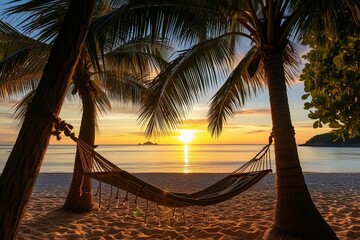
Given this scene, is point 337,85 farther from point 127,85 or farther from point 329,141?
point 329,141

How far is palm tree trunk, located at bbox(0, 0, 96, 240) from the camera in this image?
1.91m

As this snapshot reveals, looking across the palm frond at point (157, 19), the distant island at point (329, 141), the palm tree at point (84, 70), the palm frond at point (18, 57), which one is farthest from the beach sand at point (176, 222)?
the distant island at point (329, 141)

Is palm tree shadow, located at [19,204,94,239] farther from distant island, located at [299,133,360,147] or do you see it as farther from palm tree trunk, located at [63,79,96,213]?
distant island, located at [299,133,360,147]

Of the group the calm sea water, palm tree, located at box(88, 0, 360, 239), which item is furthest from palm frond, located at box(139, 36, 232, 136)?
the calm sea water

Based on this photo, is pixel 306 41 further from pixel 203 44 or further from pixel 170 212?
pixel 170 212

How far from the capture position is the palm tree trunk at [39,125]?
6.27 feet

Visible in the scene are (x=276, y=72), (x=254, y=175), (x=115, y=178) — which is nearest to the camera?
(x=115, y=178)

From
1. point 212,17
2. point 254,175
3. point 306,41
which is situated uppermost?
point 212,17

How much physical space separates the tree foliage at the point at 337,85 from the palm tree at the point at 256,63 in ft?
0.59

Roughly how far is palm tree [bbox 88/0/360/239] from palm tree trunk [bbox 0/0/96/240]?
19.2 inches

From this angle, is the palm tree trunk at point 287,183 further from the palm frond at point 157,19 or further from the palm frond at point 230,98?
the palm frond at point 230,98

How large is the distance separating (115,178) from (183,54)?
157 centimetres

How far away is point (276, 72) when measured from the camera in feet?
10.7

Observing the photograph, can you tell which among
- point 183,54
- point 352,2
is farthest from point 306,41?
point 183,54
